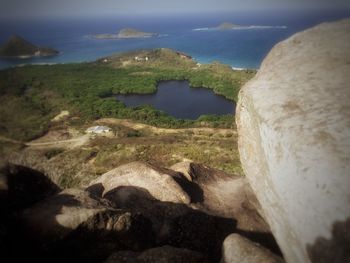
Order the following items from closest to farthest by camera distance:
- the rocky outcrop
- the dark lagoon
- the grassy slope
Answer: the rocky outcrop → the grassy slope → the dark lagoon

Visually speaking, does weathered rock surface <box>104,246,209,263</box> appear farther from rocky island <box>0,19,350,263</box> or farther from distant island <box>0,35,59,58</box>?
distant island <box>0,35,59,58</box>

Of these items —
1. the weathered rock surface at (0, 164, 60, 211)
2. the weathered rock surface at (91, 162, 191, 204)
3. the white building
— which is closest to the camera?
the weathered rock surface at (0, 164, 60, 211)

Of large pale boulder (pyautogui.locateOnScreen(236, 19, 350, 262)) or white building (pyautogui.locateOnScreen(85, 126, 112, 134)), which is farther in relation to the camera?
white building (pyautogui.locateOnScreen(85, 126, 112, 134))

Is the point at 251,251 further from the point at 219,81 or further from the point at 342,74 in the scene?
the point at 219,81

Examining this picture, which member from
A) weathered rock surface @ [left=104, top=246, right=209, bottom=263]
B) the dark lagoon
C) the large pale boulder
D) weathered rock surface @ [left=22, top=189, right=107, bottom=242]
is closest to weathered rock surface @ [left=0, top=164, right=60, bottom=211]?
weathered rock surface @ [left=22, top=189, right=107, bottom=242]

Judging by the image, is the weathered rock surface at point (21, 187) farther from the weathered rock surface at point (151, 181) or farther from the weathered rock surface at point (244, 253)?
the weathered rock surface at point (244, 253)

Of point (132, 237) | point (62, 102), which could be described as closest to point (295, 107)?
point (132, 237)

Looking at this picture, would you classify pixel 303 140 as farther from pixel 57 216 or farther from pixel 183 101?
pixel 183 101
